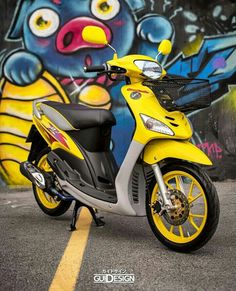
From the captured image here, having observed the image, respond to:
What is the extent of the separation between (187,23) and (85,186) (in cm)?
369

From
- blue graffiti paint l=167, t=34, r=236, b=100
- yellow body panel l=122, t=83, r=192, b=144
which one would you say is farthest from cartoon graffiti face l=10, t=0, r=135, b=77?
yellow body panel l=122, t=83, r=192, b=144

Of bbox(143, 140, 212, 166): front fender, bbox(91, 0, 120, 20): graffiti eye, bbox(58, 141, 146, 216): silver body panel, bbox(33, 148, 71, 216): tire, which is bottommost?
bbox(33, 148, 71, 216): tire

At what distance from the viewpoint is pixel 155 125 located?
3.58 m

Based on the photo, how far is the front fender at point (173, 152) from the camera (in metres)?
3.45

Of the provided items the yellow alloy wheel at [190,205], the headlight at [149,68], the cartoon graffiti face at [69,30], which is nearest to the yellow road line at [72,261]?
the yellow alloy wheel at [190,205]

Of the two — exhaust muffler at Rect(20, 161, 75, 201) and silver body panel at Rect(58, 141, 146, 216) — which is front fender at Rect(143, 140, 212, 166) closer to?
silver body panel at Rect(58, 141, 146, 216)

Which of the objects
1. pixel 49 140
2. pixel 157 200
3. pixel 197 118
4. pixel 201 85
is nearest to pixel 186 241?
pixel 157 200

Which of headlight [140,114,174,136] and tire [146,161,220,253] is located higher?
headlight [140,114,174,136]

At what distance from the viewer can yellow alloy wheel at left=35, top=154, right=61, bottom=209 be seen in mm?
4758

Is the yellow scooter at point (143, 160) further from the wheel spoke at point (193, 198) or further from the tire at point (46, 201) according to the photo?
the tire at point (46, 201)

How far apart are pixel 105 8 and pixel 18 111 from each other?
183 centimetres

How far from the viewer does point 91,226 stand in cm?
447

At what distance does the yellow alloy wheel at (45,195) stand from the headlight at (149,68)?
143 centimetres

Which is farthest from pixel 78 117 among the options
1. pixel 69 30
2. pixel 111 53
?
pixel 69 30
